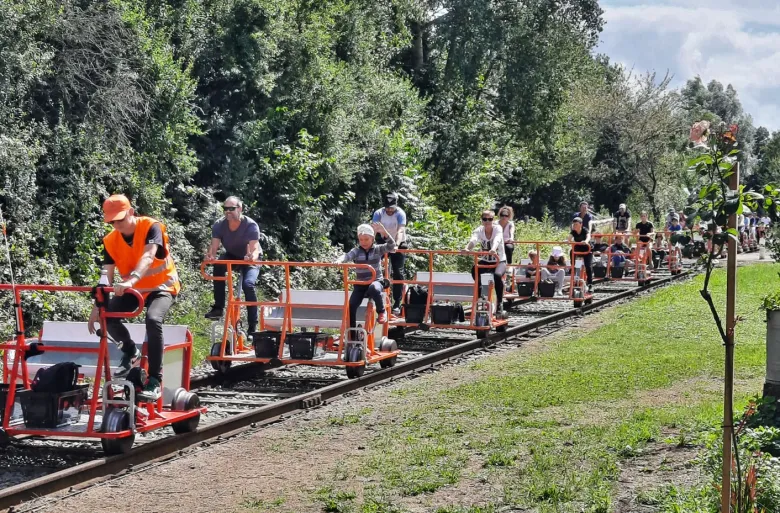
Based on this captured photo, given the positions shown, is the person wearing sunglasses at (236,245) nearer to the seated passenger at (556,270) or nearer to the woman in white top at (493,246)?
the woman in white top at (493,246)

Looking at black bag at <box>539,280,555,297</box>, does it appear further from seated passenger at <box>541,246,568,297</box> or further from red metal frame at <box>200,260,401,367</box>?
red metal frame at <box>200,260,401,367</box>

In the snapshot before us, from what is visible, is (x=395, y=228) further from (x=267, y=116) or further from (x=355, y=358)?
(x=267, y=116)

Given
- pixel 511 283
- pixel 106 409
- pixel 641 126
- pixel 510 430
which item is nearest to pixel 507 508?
pixel 510 430

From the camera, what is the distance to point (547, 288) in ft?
72.5

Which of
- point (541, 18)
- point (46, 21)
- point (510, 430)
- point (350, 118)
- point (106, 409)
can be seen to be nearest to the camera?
point (106, 409)

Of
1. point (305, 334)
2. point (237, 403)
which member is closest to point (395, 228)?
point (305, 334)

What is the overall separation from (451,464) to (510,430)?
56.7 inches

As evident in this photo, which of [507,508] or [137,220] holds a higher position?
[137,220]

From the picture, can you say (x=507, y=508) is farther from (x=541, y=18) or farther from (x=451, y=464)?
(x=541, y=18)

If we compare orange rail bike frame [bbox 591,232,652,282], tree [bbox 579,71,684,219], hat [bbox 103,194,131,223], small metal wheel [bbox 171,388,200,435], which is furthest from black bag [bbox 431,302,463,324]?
tree [bbox 579,71,684,219]

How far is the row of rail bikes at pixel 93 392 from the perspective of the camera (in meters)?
8.51

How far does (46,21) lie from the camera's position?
16.9 metres

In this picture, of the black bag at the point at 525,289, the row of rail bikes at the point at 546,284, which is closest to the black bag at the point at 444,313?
the row of rail bikes at the point at 546,284

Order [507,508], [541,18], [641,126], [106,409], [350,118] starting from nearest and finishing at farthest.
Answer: [507,508], [106,409], [350,118], [541,18], [641,126]
